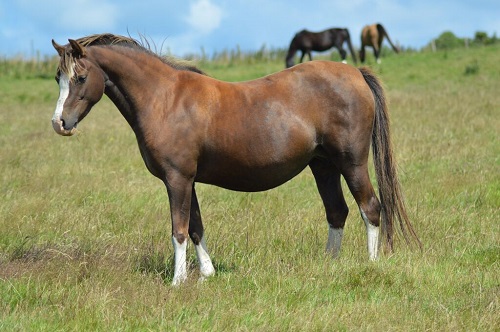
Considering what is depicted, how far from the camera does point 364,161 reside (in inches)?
251

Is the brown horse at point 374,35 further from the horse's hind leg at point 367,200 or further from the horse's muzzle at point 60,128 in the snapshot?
the horse's muzzle at point 60,128

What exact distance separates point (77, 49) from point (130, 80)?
1.66 ft

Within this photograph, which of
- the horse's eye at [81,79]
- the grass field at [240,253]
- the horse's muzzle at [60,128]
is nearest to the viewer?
the grass field at [240,253]

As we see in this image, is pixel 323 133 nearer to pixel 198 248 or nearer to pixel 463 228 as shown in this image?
pixel 198 248

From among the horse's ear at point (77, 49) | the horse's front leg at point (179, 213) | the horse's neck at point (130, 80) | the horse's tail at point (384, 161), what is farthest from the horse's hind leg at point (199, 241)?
the horse's tail at point (384, 161)

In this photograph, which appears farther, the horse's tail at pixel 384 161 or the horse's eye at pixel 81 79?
the horse's tail at pixel 384 161

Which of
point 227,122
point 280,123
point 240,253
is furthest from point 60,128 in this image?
point 240,253

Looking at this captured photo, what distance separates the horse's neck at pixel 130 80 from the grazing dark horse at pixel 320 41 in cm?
2392

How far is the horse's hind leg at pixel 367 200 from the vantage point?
636 centimetres

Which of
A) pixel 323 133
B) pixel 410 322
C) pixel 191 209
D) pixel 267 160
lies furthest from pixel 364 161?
pixel 410 322

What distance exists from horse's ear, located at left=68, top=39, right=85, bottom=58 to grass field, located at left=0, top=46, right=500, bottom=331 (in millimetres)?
1607

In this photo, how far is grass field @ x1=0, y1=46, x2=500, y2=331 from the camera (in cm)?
481

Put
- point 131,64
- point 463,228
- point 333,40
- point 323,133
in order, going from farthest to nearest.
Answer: point 333,40 < point 463,228 < point 323,133 < point 131,64

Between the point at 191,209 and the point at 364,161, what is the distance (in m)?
1.55
